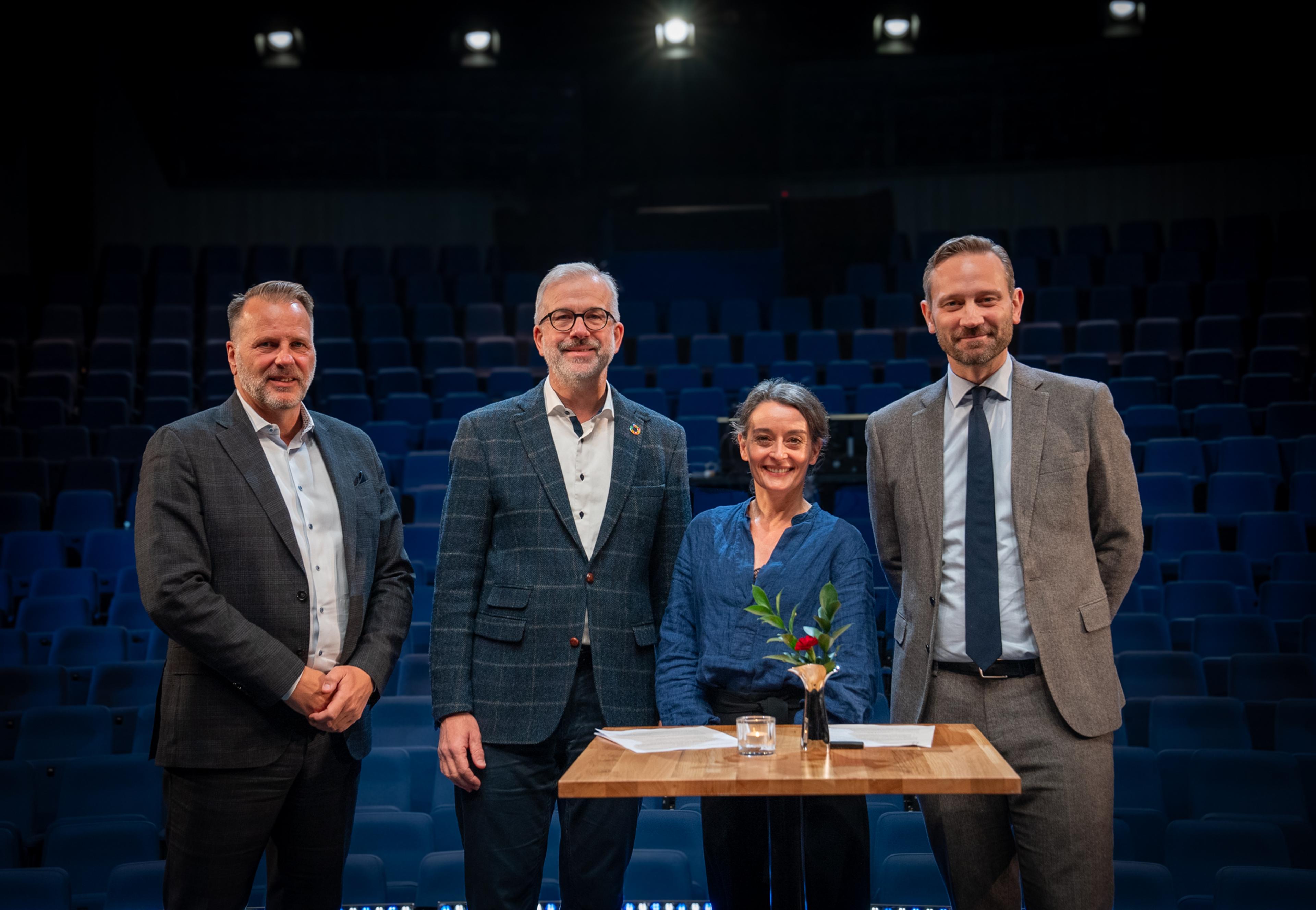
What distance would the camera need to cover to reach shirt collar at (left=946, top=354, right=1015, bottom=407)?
1.83 meters

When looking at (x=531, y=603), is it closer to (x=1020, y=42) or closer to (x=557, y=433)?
(x=557, y=433)

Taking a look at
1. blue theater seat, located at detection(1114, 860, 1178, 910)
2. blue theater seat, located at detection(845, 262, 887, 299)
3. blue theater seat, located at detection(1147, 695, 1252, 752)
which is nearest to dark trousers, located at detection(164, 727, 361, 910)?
blue theater seat, located at detection(1114, 860, 1178, 910)

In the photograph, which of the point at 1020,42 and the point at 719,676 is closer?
the point at 719,676

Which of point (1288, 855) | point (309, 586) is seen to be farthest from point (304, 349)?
point (1288, 855)

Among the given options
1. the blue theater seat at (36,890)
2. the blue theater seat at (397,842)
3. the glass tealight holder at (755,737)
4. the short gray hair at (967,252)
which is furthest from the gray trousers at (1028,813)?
the blue theater seat at (36,890)

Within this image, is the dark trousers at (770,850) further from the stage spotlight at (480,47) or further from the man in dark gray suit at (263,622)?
the stage spotlight at (480,47)

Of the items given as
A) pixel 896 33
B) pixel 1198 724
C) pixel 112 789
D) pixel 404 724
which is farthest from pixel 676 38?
pixel 112 789

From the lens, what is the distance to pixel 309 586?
74.4 inches

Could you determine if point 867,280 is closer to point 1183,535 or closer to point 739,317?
point 739,317

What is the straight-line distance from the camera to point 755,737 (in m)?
1.53

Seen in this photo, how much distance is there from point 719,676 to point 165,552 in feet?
2.96

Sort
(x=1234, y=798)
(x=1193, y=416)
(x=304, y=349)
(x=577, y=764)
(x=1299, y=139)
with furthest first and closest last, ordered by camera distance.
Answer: (x=1299, y=139)
(x=1193, y=416)
(x=1234, y=798)
(x=304, y=349)
(x=577, y=764)

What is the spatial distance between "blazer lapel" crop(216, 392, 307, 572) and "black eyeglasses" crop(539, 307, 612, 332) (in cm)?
54

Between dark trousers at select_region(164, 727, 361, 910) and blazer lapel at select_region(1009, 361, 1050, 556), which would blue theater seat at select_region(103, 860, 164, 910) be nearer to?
dark trousers at select_region(164, 727, 361, 910)
